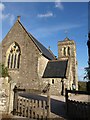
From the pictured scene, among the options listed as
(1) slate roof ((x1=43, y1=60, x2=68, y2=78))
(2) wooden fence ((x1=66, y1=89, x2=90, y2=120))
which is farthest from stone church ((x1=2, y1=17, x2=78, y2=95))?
(2) wooden fence ((x1=66, y1=89, x2=90, y2=120))

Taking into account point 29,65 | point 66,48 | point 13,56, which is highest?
point 66,48

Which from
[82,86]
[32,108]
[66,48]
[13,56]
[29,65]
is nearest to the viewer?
[32,108]

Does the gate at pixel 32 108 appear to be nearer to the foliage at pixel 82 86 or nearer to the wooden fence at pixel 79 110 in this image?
the wooden fence at pixel 79 110

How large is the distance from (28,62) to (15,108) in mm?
17906

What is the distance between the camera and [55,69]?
28281 mm

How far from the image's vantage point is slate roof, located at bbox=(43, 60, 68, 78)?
26.6m

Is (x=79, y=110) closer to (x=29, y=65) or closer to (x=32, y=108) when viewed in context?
(x=32, y=108)

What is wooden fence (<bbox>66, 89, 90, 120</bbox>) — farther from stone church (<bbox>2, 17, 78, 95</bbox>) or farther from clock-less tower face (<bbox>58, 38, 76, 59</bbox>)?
clock-less tower face (<bbox>58, 38, 76, 59</bbox>)

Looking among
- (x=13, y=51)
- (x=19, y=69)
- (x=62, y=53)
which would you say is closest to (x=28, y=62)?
(x=19, y=69)

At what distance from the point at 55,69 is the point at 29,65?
4949 millimetres

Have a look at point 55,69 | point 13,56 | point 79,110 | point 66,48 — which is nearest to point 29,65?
point 13,56

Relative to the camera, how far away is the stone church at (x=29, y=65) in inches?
1025

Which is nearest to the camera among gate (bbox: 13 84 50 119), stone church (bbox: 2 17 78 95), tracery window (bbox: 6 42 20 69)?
gate (bbox: 13 84 50 119)

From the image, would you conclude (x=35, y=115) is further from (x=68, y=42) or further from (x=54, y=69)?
(x=68, y=42)
